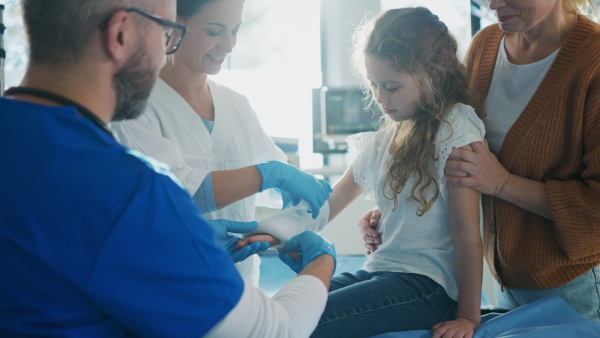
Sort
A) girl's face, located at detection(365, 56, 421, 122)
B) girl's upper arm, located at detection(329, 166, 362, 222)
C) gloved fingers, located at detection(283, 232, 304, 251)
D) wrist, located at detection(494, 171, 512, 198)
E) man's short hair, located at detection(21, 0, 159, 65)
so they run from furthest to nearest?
girl's upper arm, located at detection(329, 166, 362, 222) < girl's face, located at detection(365, 56, 421, 122) < wrist, located at detection(494, 171, 512, 198) < gloved fingers, located at detection(283, 232, 304, 251) < man's short hair, located at detection(21, 0, 159, 65)

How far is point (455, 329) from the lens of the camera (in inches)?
52.2

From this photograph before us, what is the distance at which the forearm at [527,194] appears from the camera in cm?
138

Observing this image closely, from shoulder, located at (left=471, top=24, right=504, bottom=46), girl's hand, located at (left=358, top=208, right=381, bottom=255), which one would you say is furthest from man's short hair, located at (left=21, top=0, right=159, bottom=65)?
shoulder, located at (left=471, top=24, right=504, bottom=46)

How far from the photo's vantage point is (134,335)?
2.76 ft

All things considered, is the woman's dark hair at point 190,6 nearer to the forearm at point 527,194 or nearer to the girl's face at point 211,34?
the girl's face at point 211,34

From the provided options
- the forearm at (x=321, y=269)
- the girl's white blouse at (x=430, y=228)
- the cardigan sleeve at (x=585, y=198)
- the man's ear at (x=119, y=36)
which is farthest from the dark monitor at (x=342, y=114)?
the man's ear at (x=119, y=36)

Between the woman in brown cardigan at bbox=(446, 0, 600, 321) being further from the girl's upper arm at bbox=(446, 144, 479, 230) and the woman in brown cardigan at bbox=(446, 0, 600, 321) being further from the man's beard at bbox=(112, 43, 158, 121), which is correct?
the man's beard at bbox=(112, 43, 158, 121)

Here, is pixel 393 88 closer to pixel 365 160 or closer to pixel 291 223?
pixel 365 160

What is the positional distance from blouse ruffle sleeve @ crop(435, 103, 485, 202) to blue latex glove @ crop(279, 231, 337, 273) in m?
0.40

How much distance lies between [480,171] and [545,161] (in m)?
0.18

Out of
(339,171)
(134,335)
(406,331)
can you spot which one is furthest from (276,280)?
(134,335)

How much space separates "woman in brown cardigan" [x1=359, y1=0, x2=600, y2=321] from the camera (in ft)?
4.42

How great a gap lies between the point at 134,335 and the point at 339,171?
3.05m

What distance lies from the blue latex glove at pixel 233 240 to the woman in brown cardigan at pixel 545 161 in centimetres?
52
